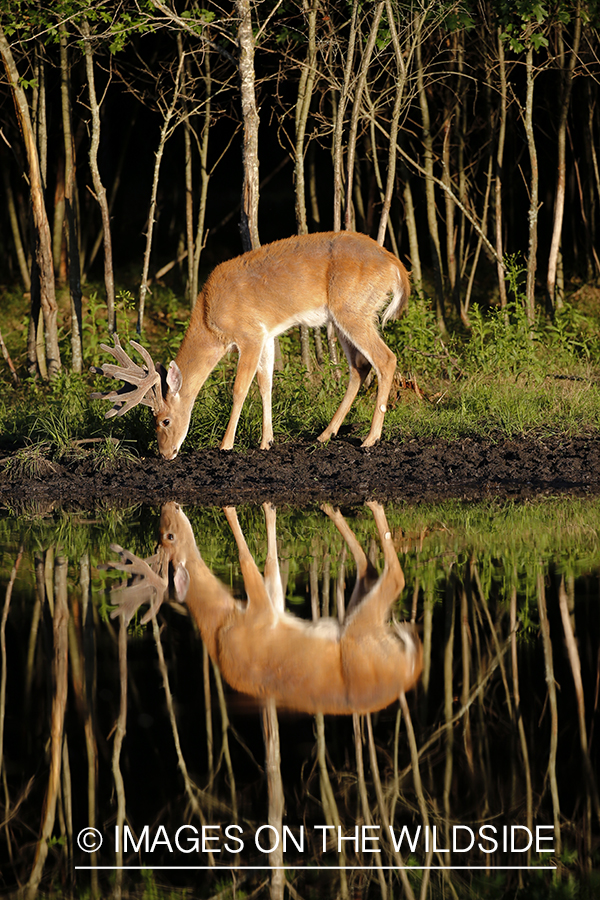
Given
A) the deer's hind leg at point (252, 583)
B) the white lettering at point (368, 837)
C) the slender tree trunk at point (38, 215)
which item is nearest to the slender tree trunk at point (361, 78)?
the slender tree trunk at point (38, 215)

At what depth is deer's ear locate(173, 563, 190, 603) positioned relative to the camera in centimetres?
572

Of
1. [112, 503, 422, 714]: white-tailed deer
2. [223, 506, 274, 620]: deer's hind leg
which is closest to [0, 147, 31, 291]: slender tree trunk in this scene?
[223, 506, 274, 620]: deer's hind leg

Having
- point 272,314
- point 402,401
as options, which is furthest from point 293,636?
point 402,401

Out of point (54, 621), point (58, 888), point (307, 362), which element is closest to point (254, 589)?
point (54, 621)

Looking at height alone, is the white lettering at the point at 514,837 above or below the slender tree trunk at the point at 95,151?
below

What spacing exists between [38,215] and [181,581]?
7414mm

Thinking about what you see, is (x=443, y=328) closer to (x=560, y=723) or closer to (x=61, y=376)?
(x=61, y=376)

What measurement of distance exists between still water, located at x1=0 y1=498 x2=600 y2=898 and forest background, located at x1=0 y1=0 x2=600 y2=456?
428cm

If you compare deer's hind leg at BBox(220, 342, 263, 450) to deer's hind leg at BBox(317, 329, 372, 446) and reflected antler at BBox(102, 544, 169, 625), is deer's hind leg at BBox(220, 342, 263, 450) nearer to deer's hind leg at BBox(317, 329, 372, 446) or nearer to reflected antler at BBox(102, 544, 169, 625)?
deer's hind leg at BBox(317, 329, 372, 446)

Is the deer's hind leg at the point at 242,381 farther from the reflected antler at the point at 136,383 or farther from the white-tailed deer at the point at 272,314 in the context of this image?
the reflected antler at the point at 136,383

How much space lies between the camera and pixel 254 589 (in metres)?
5.77

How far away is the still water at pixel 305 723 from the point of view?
3.22m

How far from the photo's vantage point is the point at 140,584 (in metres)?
5.91

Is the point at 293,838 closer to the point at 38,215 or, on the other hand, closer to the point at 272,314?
the point at 272,314
